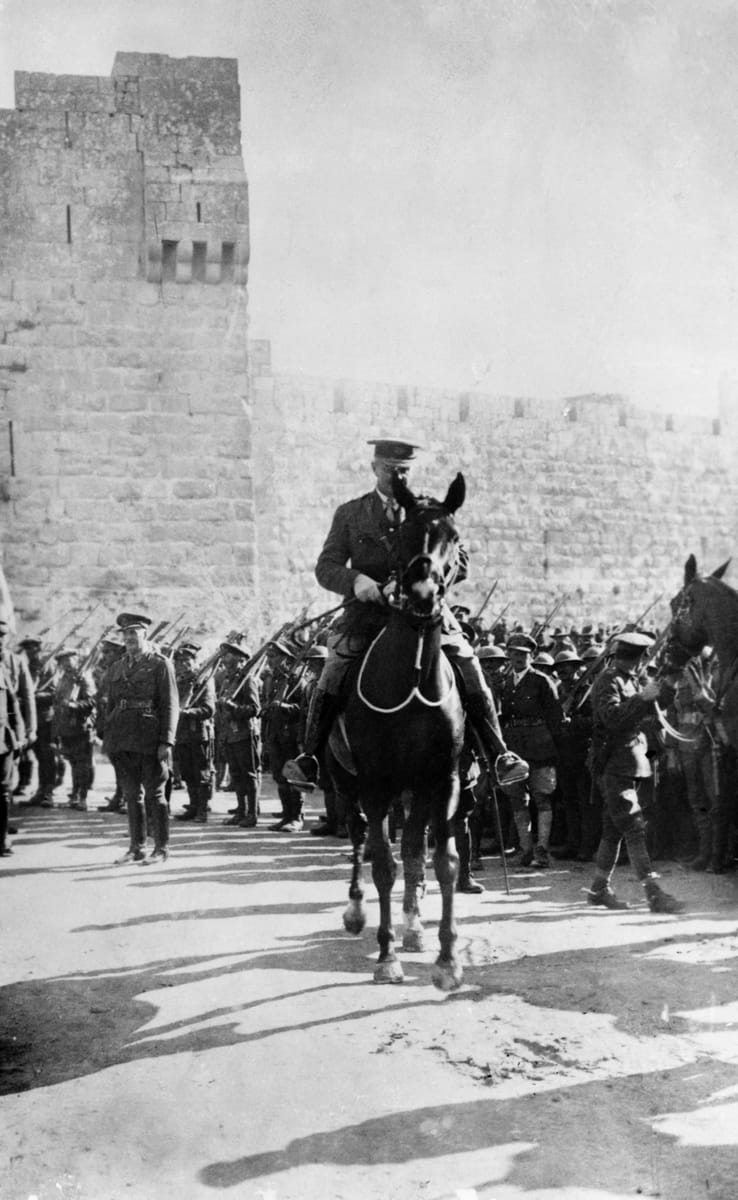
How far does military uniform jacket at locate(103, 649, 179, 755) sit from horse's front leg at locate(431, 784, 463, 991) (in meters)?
3.88

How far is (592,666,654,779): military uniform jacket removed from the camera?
764 cm

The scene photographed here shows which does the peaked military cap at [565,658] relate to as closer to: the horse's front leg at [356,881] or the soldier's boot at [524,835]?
the soldier's boot at [524,835]

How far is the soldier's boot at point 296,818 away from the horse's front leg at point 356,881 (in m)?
4.42

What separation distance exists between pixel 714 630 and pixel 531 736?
2675 mm

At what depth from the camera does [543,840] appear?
9.49 meters


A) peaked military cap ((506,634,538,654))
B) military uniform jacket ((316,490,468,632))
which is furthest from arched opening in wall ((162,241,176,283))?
military uniform jacket ((316,490,468,632))

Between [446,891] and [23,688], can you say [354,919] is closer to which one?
[446,891]

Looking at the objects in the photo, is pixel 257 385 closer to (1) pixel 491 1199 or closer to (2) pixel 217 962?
(2) pixel 217 962

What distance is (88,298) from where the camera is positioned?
16.7 m

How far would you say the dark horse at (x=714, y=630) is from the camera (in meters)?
6.81

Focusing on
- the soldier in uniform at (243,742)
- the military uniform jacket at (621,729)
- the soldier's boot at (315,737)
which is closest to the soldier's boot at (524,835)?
the military uniform jacket at (621,729)

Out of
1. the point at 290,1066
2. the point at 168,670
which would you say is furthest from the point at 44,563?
the point at 290,1066

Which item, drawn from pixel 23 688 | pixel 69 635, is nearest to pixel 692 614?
pixel 23 688

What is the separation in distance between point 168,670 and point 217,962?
147 inches
